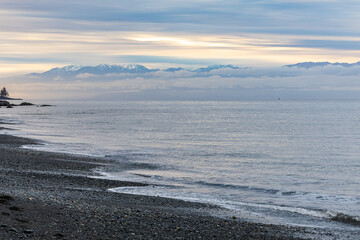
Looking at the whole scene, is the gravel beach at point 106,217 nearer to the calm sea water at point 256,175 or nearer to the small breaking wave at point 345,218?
the calm sea water at point 256,175

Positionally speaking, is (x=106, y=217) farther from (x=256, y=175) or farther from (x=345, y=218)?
(x=256, y=175)

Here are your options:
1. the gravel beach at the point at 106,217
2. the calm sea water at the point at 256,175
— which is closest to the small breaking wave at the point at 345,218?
the calm sea water at the point at 256,175

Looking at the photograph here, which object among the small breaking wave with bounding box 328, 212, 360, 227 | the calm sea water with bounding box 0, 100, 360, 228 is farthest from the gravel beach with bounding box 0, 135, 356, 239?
the small breaking wave with bounding box 328, 212, 360, 227

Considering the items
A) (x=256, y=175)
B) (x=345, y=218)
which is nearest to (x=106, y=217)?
(x=345, y=218)

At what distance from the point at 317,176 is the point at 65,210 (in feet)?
66.6

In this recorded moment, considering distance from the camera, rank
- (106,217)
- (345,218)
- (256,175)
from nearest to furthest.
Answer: (106,217)
(345,218)
(256,175)

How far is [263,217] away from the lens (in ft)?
59.7

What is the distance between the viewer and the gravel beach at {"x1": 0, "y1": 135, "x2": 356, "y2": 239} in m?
12.6

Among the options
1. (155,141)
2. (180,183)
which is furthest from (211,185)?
(155,141)

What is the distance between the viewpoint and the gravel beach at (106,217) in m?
12.6

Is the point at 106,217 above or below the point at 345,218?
above

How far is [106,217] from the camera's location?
14.4m

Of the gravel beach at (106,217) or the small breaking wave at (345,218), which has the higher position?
the gravel beach at (106,217)

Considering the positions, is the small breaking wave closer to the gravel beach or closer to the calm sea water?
the calm sea water
